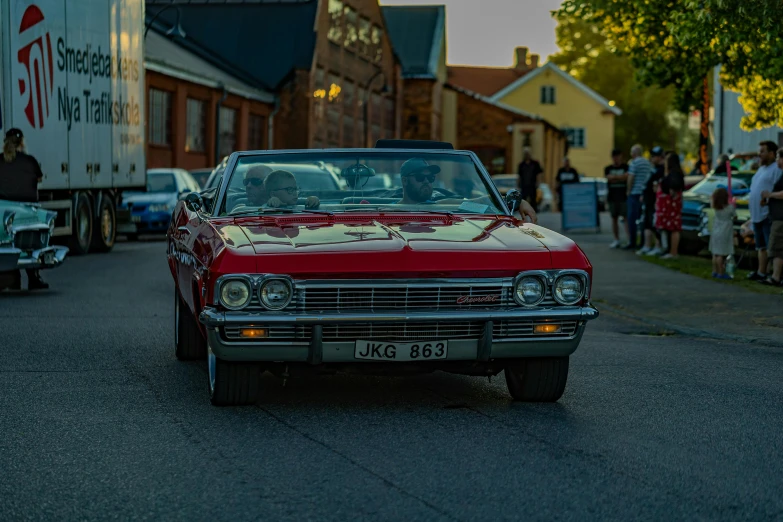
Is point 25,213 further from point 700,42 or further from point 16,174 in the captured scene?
point 700,42

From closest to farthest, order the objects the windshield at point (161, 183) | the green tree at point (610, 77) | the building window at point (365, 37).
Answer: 1. the windshield at point (161, 183)
2. the building window at point (365, 37)
3. the green tree at point (610, 77)

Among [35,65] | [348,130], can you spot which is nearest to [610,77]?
[348,130]

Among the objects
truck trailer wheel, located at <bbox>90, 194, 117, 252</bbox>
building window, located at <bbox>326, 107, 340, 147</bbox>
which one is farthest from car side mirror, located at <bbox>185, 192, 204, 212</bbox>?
building window, located at <bbox>326, 107, 340, 147</bbox>

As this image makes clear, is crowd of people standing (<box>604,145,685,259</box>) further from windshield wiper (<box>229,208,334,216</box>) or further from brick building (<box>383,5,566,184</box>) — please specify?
brick building (<box>383,5,566,184</box>)

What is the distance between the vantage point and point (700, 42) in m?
17.2

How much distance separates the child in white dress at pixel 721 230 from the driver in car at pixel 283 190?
32.6 ft

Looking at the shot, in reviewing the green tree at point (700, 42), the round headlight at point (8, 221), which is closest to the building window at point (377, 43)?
the green tree at point (700, 42)

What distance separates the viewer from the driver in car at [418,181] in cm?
832

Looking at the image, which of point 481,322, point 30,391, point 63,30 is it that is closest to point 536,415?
point 481,322

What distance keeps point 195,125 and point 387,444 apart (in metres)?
37.8

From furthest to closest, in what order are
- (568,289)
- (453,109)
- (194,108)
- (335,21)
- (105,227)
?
1. (453,109)
2. (335,21)
3. (194,108)
4. (105,227)
5. (568,289)

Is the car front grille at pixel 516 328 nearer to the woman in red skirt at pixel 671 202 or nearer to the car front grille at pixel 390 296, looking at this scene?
the car front grille at pixel 390 296

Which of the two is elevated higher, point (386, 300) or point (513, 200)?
point (513, 200)

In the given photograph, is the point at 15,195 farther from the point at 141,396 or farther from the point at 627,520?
the point at 627,520
